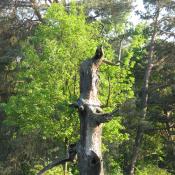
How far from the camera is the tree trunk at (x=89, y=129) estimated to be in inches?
216

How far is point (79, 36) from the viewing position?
18656mm

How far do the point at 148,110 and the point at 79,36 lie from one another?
41.7 ft

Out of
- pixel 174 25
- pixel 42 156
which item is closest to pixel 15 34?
pixel 42 156

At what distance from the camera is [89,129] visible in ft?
18.1

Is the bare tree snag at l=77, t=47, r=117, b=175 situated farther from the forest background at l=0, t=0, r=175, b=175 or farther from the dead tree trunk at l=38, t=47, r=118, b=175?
the forest background at l=0, t=0, r=175, b=175

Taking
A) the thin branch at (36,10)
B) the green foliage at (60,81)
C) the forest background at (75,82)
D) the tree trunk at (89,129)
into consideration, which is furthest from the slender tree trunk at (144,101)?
the tree trunk at (89,129)

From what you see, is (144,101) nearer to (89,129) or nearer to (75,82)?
(75,82)

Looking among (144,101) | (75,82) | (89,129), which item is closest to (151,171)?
(144,101)

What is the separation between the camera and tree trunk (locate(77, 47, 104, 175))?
18.0 feet

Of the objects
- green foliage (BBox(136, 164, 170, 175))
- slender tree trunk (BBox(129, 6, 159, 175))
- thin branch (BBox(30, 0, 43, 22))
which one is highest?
thin branch (BBox(30, 0, 43, 22))

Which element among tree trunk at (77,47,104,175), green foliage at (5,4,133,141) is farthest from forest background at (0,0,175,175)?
tree trunk at (77,47,104,175)

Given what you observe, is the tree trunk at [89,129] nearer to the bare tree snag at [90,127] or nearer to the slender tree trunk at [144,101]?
the bare tree snag at [90,127]

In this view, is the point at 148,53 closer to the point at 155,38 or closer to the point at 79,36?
the point at 155,38

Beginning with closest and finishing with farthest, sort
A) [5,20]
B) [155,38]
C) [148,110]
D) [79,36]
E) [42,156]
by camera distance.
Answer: [79,36], [42,156], [5,20], [155,38], [148,110]
